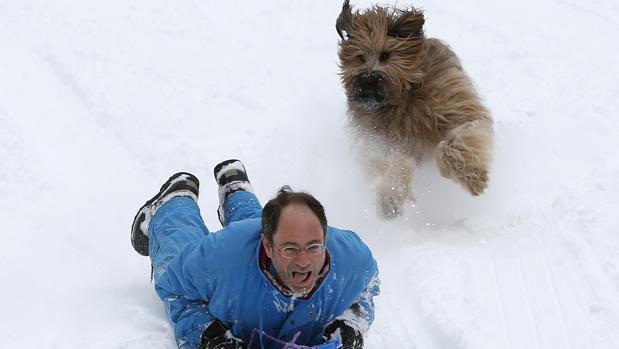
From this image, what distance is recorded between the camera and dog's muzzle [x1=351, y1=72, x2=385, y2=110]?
15.8ft

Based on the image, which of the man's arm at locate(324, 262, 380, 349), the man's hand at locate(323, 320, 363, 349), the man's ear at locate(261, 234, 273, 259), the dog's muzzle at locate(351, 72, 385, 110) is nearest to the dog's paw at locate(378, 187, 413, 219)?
the dog's muzzle at locate(351, 72, 385, 110)

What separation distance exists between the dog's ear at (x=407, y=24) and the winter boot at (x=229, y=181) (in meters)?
1.33

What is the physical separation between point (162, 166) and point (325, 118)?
59.1 inches

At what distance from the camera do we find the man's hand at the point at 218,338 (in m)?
3.16

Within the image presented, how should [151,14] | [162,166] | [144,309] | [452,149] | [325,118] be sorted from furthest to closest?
[151,14] → [325,118] → [162,166] → [452,149] → [144,309]

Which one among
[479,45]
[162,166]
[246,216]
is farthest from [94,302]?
[479,45]

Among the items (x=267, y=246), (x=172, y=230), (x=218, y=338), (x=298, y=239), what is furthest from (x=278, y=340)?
(x=172, y=230)

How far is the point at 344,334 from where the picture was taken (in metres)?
3.24

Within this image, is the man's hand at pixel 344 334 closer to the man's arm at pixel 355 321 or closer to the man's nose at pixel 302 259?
the man's arm at pixel 355 321

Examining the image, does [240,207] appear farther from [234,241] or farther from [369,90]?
[369,90]

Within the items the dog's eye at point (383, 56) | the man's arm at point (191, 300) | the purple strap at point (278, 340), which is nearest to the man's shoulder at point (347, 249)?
the purple strap at point (278, 340)

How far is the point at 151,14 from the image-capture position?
7480mm

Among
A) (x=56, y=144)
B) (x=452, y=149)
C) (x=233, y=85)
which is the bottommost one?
(x=56, y=144)

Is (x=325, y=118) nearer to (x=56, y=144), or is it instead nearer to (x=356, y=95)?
(x=356, y=95)
